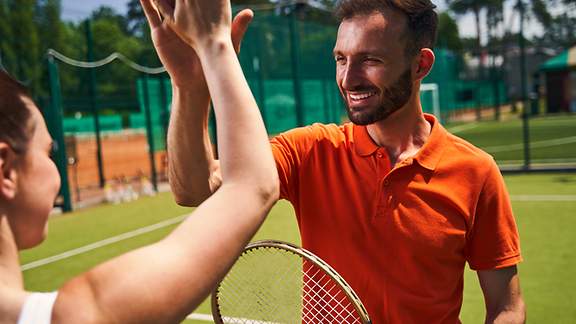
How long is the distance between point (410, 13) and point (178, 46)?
3.72ft

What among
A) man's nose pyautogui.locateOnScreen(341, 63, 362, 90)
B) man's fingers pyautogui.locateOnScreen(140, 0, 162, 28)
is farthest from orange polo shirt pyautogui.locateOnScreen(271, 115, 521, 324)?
man's fingers pyautogui.locateOnScreen(140, 0, 162, 28)

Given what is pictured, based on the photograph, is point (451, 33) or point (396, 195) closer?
point (396, 195)

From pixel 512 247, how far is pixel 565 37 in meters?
16.8

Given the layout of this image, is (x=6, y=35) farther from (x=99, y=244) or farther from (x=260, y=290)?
(x=260, y=290)

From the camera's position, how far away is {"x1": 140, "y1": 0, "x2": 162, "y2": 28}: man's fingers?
1188 millimetres

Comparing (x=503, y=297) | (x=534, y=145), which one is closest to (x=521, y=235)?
(x=503, y=297)

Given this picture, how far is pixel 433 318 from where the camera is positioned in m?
1.96

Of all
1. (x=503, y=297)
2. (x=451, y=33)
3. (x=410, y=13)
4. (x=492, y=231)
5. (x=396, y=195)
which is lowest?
(x=503, y=297)

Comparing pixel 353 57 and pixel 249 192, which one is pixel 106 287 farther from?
pixel 353 57

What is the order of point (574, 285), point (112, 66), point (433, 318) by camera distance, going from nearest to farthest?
point (433, 318) < point (574, 285) < point (112, 66)

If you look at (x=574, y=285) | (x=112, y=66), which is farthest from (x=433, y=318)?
(x=112, y=66)

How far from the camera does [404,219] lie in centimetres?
200

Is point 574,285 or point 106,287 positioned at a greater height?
point 106,287

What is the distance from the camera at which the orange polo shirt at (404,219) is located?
1.97 m
